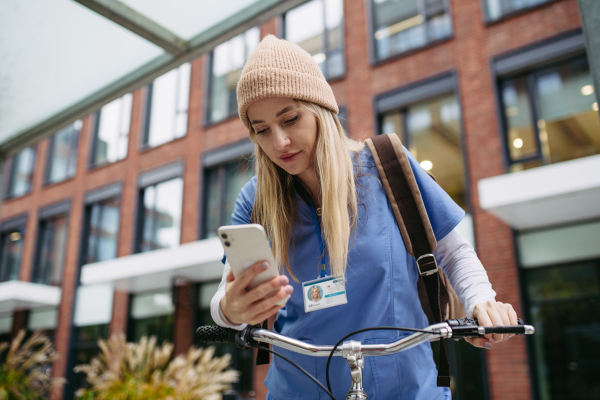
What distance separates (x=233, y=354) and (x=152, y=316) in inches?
107

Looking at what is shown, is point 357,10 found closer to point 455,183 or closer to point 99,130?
point 455,183

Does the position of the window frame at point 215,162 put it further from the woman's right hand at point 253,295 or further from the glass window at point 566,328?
the woman's right hand at point 253,295

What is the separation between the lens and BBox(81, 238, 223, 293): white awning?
30.0 feet

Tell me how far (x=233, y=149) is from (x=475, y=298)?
10276 millimetres

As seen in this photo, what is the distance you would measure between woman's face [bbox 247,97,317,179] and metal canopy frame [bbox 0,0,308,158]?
145 centimetres

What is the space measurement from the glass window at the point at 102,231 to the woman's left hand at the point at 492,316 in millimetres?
13075

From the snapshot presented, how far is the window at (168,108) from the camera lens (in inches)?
504

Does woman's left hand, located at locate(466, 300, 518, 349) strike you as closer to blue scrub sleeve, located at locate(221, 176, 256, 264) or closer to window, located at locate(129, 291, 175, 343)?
blue scrub sleeve, located at locate(221, 176, 256, 264)

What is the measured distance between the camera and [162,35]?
2.85 m

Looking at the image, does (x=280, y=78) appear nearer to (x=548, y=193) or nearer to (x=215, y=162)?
(x=548, y=193)

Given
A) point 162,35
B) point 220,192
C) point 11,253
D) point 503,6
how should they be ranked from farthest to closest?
1. point 11,253
2. point 220,192
3. point 503,6
4. point 162,35

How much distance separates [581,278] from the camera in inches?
271

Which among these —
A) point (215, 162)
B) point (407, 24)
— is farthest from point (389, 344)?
point (215, 162)

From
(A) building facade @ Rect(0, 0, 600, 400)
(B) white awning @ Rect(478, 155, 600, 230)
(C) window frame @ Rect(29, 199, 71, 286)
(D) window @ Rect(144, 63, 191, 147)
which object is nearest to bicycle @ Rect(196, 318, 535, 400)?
(A) building facade @ Rect(0, 0, 600, 400)
